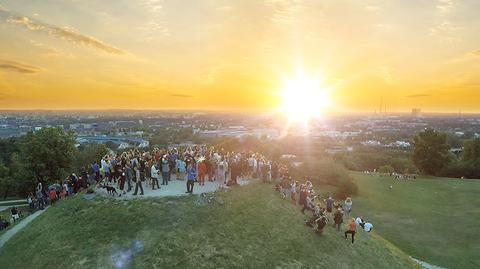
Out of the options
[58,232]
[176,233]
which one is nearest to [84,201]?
[58,232]

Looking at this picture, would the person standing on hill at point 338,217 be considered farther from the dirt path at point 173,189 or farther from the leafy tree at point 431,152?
the leafy tree at point 431,152

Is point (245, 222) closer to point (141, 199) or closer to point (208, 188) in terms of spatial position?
point (208, 188)

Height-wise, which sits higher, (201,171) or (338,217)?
(201,171)

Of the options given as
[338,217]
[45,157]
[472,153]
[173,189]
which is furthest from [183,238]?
[472,153]

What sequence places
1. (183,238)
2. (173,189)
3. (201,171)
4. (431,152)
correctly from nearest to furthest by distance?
(183,238), (173,189), (201,171), (431,152)

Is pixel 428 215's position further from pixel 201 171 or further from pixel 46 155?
pixel 46 155

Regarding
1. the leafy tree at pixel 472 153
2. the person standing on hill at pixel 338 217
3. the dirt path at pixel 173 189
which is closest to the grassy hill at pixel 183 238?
the person standing on hill at pixel 338 217

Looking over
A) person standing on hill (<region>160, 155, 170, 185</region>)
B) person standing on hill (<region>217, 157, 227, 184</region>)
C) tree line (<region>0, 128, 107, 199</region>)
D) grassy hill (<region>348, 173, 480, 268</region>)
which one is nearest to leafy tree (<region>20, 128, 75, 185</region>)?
tree line (<region>0, 128, 107, 199</region>)

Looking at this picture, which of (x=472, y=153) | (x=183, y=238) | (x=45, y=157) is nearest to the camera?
(x=183, y=238)
